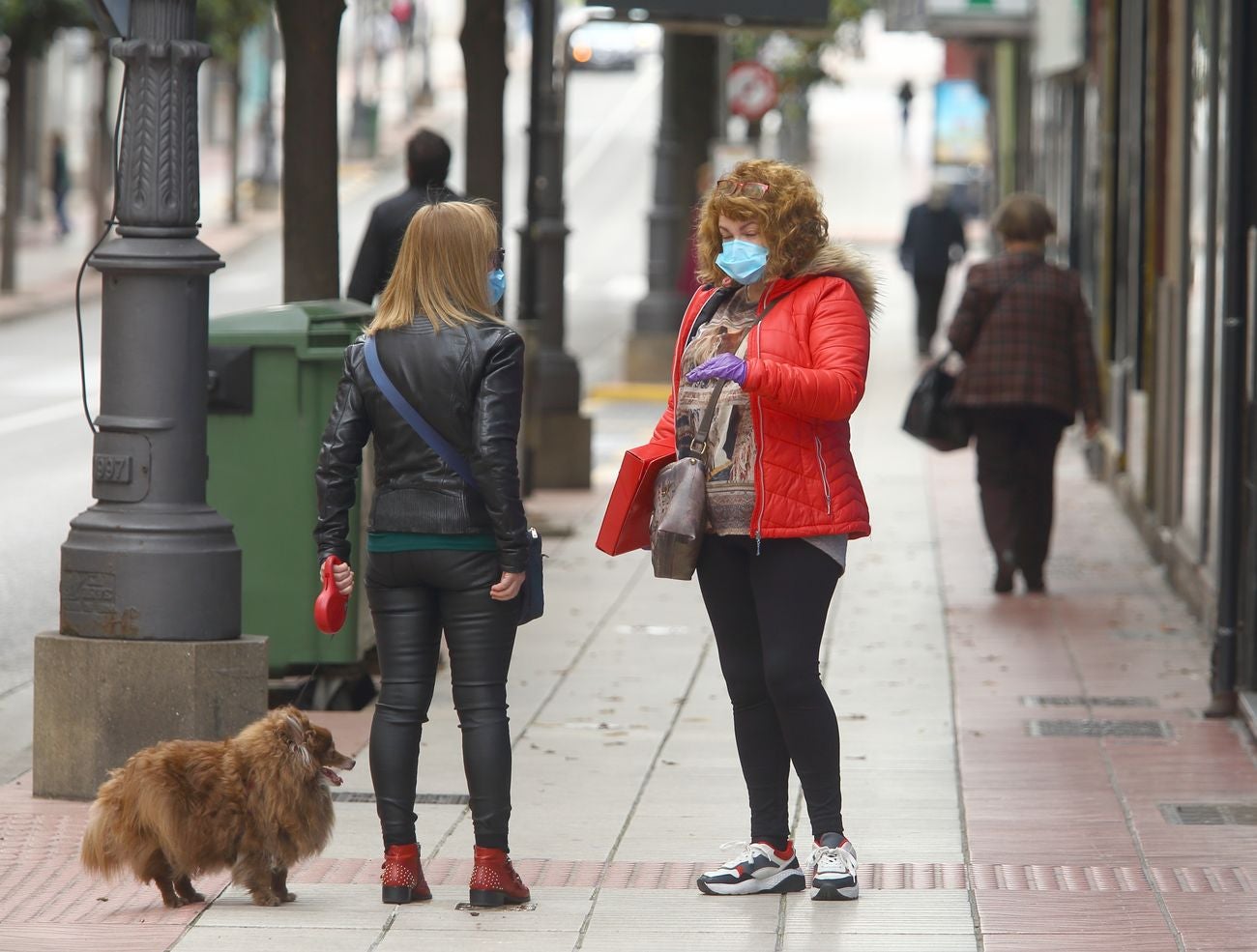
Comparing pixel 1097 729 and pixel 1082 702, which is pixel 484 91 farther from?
pixel 1097 729

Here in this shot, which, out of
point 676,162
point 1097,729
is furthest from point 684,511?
point 676,162

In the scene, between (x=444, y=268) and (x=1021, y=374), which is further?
(x=1021, y=374)

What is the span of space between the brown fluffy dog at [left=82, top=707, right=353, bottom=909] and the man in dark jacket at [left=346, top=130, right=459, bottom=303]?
154 inches

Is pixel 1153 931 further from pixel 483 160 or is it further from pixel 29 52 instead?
pixel 29 52

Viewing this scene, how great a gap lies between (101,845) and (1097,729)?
154 inches

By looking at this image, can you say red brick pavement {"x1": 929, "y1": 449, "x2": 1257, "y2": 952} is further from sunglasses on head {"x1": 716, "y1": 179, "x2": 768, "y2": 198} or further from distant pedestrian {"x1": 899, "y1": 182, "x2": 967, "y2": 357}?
distant pedestrian {"x1": 899, "y1": 182, "x2": 967, "y2": 357}

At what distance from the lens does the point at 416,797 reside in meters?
6.96

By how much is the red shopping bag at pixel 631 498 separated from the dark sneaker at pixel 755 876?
813 millimetres

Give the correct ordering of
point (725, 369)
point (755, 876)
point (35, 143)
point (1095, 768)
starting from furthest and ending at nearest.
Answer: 1. point (35, 143)
2. point (1095, 768)
3. point (755, 876)
4. point (725, 369)

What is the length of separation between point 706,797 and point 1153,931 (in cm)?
185

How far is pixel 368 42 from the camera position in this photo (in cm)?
7288

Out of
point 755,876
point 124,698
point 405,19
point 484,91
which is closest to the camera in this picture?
point 755,876

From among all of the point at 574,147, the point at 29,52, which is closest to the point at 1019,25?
the point at 29,52

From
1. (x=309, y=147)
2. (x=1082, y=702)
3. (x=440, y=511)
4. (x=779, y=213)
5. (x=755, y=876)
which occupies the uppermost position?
(x=309, y=147)
